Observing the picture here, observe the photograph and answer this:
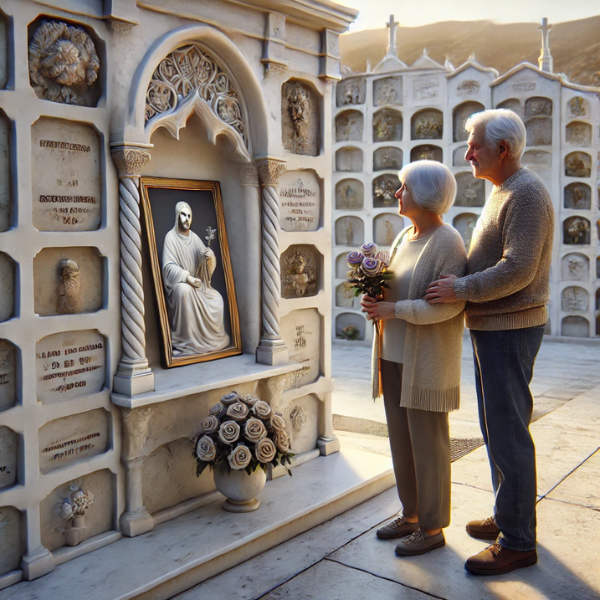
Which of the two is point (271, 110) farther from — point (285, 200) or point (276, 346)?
point (276, 346)

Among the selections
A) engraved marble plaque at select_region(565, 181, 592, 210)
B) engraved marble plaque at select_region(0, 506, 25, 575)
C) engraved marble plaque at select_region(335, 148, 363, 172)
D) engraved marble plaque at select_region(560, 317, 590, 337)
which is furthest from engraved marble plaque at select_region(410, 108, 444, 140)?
engraved marble plaque at select_region(0, 506, 25, 575)

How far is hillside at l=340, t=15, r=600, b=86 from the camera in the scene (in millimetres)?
15323

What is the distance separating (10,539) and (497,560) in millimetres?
1911

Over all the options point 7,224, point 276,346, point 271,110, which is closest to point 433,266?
point 276,346

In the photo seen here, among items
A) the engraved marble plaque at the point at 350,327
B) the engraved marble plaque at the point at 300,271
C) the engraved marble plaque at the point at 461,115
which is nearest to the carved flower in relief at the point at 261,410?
the engraved marble plaque at the point at 300,271

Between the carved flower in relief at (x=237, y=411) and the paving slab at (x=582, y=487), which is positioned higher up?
the carved flower in relief at (x=237, y=411)

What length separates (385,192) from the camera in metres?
8.84

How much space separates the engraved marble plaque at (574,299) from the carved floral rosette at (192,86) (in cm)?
671

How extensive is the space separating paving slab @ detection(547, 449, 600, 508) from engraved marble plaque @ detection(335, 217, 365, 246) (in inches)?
218

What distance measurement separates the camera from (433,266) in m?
2.64

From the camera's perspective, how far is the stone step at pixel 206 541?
7.98 ft

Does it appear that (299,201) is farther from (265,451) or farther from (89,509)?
(89,509)

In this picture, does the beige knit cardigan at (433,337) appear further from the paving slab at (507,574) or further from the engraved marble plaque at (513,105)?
the engraved marble plaque at (513,105)

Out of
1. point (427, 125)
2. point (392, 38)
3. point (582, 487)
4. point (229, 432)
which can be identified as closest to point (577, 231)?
point (427, 125)
